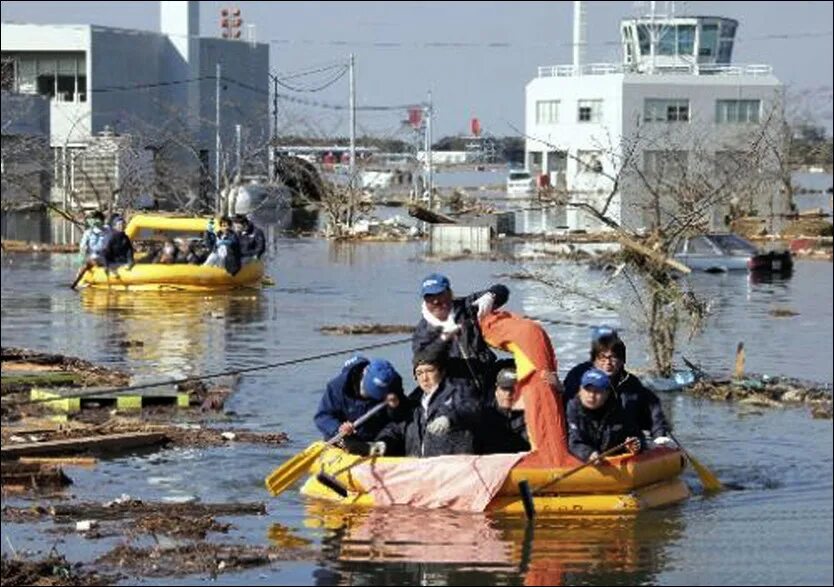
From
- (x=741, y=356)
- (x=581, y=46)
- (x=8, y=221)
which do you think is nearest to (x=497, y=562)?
(x=741, y=356)

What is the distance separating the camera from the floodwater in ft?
43.3

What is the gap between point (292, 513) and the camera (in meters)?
15.1

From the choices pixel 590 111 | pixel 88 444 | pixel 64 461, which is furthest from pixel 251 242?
pixel 590 111

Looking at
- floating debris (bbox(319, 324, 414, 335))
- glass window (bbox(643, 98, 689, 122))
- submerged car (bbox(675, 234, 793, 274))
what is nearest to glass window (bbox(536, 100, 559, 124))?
glass window (bbox(643, 98, 689, 122))

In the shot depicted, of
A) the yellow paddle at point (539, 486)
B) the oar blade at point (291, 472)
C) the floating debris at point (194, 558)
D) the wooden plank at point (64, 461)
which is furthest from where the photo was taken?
the wooden plank at point (64, 461)

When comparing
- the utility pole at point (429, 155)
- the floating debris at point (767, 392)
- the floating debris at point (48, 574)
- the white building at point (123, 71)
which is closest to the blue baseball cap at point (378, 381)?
the floating debris at point (48, 574)

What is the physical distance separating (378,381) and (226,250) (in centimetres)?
2094

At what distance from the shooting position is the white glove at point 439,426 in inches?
587

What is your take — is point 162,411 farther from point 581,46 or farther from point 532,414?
point 581,46

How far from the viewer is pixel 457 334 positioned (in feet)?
50.4

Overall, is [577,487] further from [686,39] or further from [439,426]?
[686,39]

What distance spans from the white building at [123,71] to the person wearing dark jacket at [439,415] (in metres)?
45.5

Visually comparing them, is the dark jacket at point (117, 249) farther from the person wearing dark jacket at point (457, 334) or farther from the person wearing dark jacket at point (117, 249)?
the person wearing dark jacket at point (457, 334)

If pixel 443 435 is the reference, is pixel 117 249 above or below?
above
